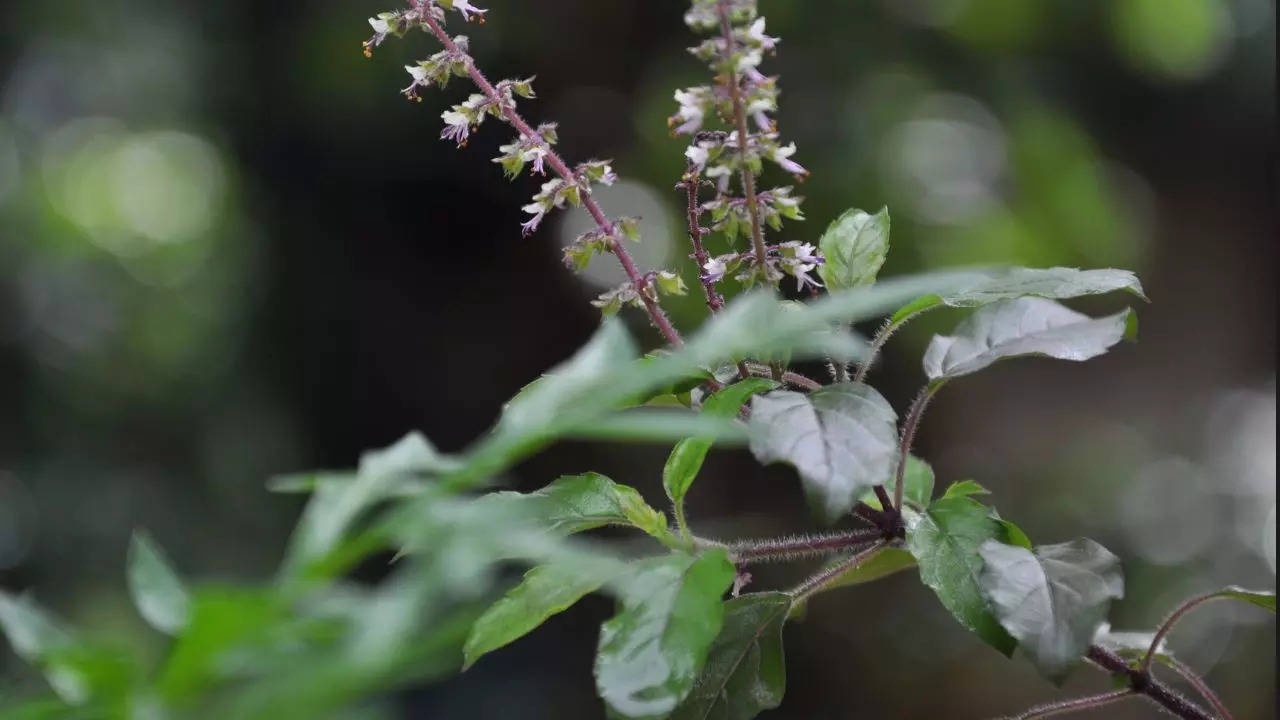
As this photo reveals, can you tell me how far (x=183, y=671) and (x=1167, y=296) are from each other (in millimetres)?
1983

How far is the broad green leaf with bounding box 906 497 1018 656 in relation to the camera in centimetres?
26

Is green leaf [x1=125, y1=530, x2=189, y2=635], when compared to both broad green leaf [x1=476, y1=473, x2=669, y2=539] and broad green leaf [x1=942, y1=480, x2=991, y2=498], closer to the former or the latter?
broad green leaf [x1=476, y1=473, x2=669, y2=539]

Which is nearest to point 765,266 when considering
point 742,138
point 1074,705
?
point 742,138

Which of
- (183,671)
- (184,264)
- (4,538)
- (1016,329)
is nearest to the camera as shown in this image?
(183,671)

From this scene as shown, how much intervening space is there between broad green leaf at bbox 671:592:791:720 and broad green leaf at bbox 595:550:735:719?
55 mm

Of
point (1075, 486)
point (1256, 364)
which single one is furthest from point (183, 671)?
point (1256, 364)

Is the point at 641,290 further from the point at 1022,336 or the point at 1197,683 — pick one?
the point at 1197,683

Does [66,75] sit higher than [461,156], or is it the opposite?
[66,75]

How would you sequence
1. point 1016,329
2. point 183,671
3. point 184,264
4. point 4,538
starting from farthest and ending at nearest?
point 184,264, point 4,538, point 1016,329, point 183,671

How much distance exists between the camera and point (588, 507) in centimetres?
29

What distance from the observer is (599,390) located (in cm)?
16

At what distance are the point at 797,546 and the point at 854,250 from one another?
94 mm

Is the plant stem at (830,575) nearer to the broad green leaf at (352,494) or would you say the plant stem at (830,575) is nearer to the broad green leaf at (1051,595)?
the broad green leaf at (1051,595)

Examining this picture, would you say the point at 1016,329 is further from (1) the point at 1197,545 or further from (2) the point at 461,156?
Answer: (1) the point at 1197,545
